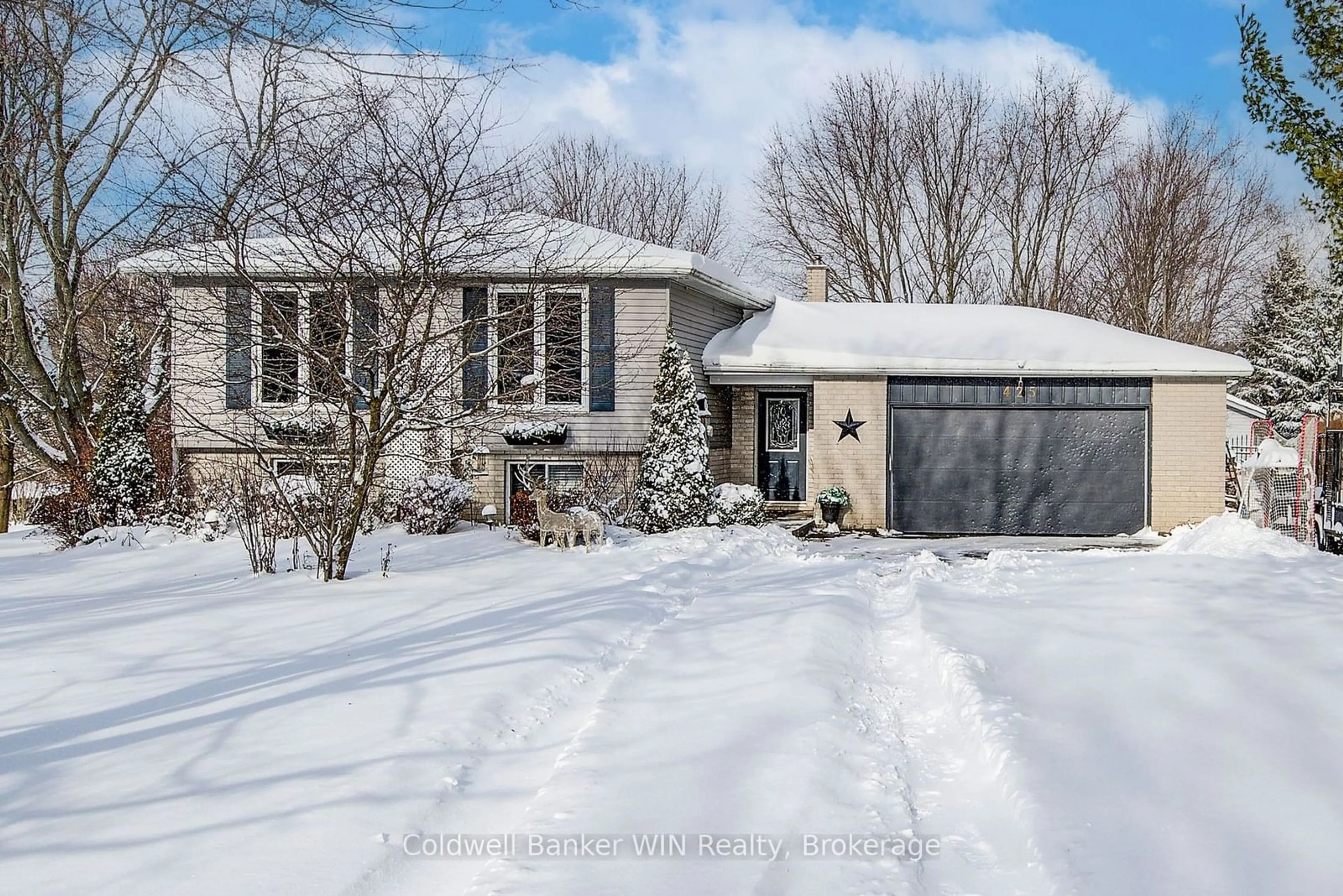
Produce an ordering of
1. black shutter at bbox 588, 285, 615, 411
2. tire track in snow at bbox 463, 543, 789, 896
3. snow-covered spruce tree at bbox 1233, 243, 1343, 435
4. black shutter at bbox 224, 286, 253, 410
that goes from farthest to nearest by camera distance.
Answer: snow-covered spruce tree at bbox 1233, 243, 1343, 435, black shutter at bbox 588, 285, 615, 411, black shutter at bbox 224, 286, 253, 410, tire track in snow at bbox 463, 543, 789, 896

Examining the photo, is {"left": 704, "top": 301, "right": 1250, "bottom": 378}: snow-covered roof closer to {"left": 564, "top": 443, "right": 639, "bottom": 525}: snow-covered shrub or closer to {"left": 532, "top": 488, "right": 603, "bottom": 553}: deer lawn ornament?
{"left": 564, "top": 443, "right": 639, "bottom": 525}: snow-covered shrub

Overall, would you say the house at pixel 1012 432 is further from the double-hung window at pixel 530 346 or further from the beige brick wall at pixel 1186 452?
the double-hung window at pixel 530 346

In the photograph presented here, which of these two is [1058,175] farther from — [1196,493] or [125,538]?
[125,538]

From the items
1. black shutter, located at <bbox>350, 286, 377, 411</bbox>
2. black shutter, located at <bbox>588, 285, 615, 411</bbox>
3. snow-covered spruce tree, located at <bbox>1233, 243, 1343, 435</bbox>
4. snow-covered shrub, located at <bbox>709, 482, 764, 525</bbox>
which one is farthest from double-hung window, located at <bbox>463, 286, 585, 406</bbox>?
snow-covered spruce tree, located at <bbox>1233, 243, 1343, 435</bbox>

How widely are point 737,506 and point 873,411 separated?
10.5 feet

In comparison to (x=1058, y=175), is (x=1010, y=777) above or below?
below

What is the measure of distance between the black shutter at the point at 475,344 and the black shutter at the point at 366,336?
84 centimetres

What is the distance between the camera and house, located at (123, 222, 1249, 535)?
49.7 feet

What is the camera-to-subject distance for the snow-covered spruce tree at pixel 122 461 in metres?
13.8

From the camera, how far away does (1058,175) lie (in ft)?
103

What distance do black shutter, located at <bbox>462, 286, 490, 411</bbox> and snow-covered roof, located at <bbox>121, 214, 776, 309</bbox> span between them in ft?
1.83

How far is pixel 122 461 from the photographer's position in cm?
1392

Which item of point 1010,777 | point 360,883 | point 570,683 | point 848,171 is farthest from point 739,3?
point 848,171

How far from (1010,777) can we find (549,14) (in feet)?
17.3
